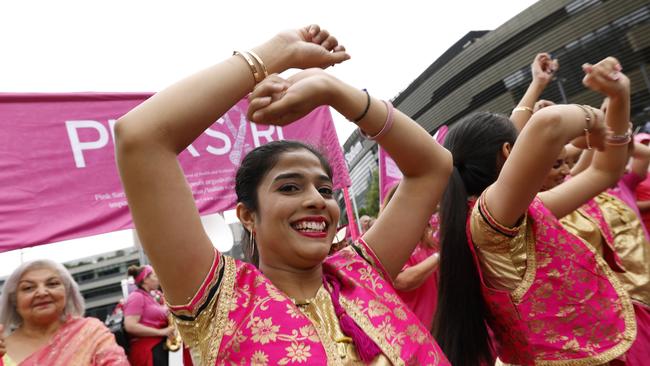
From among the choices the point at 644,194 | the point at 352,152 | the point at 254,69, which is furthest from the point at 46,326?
the point at 352,152

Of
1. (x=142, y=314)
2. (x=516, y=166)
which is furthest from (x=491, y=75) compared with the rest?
(x=516, y=166)

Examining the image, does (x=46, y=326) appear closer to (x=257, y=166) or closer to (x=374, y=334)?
(x=257, y=166)

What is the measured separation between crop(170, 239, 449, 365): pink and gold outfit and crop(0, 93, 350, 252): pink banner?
171 centimetres

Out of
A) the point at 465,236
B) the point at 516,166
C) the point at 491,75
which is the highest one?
the point at 516,166

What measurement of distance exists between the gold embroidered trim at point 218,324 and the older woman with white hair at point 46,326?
2378 mm

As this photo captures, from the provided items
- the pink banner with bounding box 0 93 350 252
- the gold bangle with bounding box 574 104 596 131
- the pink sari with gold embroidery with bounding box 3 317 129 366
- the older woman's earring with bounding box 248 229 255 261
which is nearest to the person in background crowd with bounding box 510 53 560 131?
the gold bangle with bounding box 574 104 596 131

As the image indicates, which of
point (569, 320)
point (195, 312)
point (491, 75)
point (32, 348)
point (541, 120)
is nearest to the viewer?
point (195, 312)

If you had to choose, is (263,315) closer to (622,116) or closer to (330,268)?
(330,268)

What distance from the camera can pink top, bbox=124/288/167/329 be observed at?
5312 mm

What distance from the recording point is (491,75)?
35.3 m

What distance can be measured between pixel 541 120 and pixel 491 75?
36206mm

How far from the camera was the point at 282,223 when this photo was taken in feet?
4.77

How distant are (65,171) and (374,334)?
9.78ft

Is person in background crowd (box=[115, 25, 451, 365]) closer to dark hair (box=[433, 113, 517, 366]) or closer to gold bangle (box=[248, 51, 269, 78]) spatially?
gold bangle (box=[248, 51, 269, 78])
